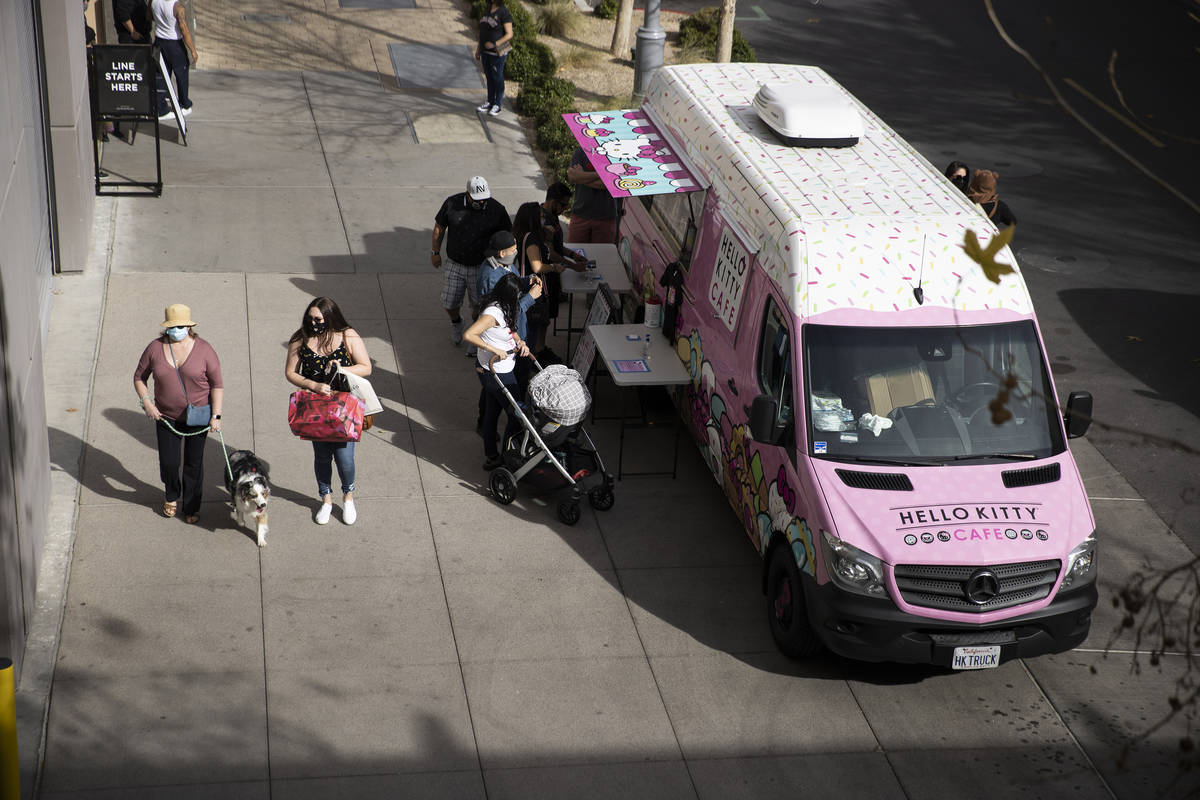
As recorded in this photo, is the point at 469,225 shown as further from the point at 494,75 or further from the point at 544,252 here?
the point at 494,75

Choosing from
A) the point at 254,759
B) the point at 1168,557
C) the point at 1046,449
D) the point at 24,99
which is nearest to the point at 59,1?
the point at 24,99

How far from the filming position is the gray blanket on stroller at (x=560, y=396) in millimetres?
9258

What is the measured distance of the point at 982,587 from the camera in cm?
739

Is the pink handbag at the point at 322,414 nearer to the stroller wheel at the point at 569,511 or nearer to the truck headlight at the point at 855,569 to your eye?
the stroller wheel at the point at 569,511

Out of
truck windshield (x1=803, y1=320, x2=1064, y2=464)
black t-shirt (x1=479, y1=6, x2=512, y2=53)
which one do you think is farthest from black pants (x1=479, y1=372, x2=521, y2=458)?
black t-shirt (x1=479, y1=6, x2=512, y2=53)

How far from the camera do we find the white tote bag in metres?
8.73

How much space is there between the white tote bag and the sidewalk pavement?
0.96 metres

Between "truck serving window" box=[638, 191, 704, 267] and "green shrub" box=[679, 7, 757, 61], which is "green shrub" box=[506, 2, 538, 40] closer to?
"green shrub" box=[679, 7, 757, 61]

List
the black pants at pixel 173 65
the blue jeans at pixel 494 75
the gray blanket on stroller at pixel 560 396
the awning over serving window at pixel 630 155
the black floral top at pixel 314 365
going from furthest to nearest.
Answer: the blue jeans at pixel 494 75 → the black pants at pixel 173 65 → the awning over serving window at pixel 630 155 → the gray blanket on stroller at pixel 560 396 → the black floral top at pixel 314 365

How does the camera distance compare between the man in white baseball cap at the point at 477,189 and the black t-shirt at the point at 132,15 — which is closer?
the man in white baseball cap at the point at 477,189

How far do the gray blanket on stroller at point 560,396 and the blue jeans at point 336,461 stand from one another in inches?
55.1

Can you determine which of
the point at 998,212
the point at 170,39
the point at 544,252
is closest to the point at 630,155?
the point at 544,252

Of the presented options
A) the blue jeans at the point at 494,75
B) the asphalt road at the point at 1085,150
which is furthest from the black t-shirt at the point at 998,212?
the blue jeans at the point at 494,75

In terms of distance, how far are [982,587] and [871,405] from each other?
1353mm
